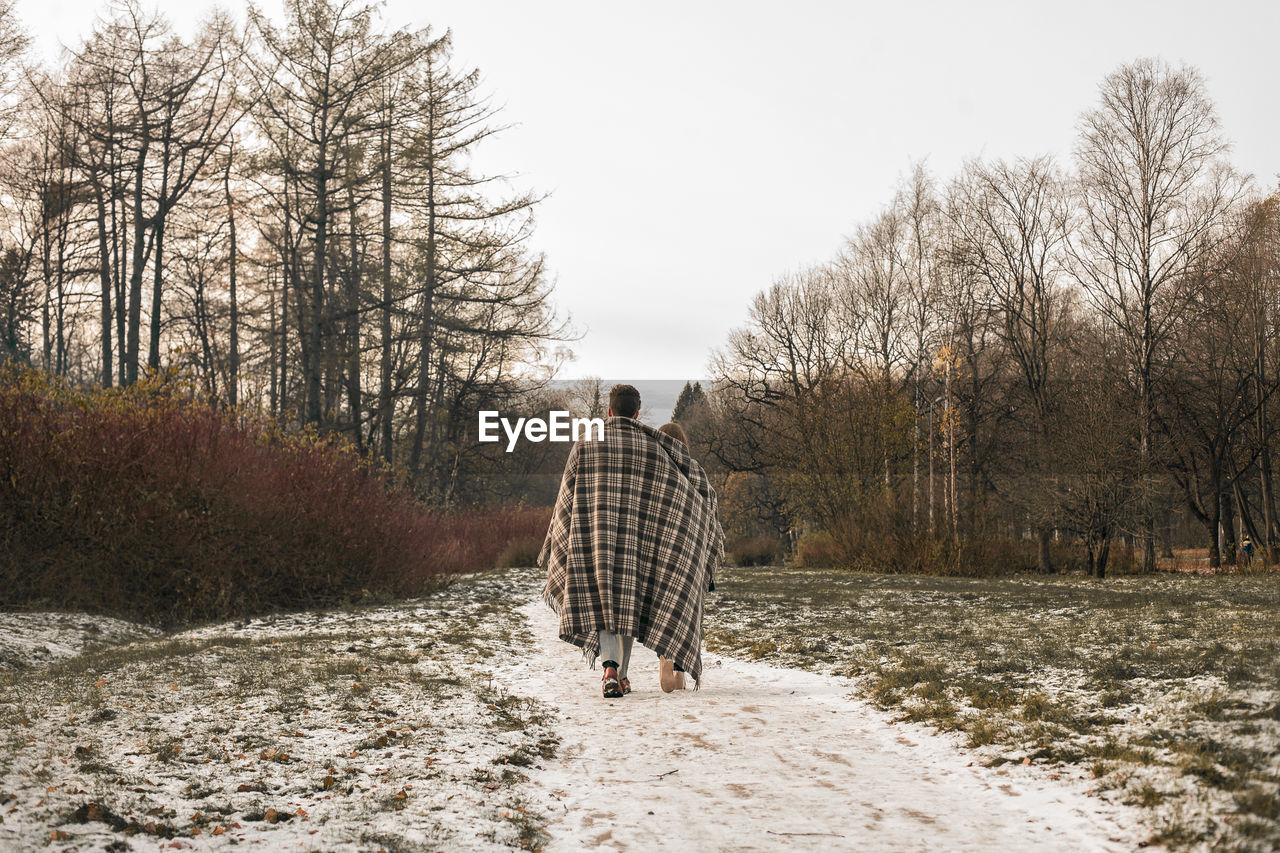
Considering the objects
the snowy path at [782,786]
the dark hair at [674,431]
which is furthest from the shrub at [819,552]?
the snowy path at [782,786]

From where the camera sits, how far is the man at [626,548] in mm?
6957

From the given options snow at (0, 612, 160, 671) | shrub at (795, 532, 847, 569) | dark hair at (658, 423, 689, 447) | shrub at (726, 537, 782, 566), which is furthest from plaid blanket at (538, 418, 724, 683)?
shrub at (726, 537, 782, 566)

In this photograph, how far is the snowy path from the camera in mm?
3635

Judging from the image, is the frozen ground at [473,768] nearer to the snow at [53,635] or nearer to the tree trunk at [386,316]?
the snow at [53,635]

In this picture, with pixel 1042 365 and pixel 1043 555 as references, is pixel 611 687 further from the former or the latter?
pixel 1042 365

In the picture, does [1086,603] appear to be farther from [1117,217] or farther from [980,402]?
[980,402]

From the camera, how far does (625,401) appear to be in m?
7.09

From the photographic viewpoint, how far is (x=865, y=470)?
105 ft

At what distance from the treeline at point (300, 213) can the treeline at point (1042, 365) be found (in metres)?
11.1

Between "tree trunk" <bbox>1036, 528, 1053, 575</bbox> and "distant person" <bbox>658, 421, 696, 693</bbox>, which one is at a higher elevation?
"distant person" <bbox>658, 421, 696, 693</bbox>

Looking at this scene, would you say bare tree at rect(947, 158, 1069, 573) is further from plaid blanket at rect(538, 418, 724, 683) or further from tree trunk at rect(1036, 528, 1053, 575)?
plaid blanket at rect(538, 418, 724, 683)

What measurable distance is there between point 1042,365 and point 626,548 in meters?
32.3

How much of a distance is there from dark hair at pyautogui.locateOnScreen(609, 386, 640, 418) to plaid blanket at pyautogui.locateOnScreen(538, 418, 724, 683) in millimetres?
63

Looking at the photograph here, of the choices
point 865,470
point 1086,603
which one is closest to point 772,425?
point 865,470
